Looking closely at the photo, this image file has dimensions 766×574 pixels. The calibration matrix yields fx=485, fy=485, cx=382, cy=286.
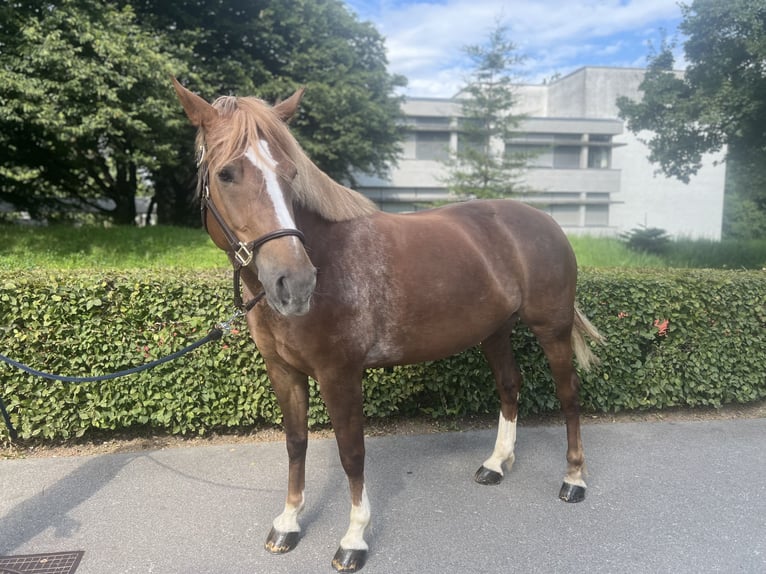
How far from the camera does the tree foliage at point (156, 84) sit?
9.07 metres

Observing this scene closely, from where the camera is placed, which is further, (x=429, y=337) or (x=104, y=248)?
(x=104, y=248)

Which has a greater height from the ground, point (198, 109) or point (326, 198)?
point (198, 109)

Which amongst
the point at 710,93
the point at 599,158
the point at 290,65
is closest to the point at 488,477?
the point at 710,93

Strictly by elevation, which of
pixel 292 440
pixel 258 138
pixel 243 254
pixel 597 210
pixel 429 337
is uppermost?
pixel 258 138

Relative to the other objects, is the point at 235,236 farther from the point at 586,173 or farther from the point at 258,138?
the point at 586,173

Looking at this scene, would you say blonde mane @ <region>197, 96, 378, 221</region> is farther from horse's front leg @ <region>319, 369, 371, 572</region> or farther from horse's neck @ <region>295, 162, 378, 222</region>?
horse's front leg @ <region>319, 369, 371, 572</region>

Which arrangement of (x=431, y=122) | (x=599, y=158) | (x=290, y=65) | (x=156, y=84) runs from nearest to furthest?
1. (x=156, y=84)
2. (x=290, y=65)
3. (x=431, y=122)
4. (x=599, y=158)

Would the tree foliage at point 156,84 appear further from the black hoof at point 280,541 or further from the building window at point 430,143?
the building window at point 430,143

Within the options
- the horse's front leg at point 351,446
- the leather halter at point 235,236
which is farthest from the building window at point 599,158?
the leather halter at point 235,236

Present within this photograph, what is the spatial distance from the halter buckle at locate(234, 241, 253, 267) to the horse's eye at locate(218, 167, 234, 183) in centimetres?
26

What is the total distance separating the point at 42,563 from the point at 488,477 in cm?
266

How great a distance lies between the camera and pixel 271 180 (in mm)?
1998

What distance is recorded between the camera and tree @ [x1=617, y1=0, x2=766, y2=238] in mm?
10578

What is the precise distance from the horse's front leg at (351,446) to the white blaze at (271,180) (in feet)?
2.94
